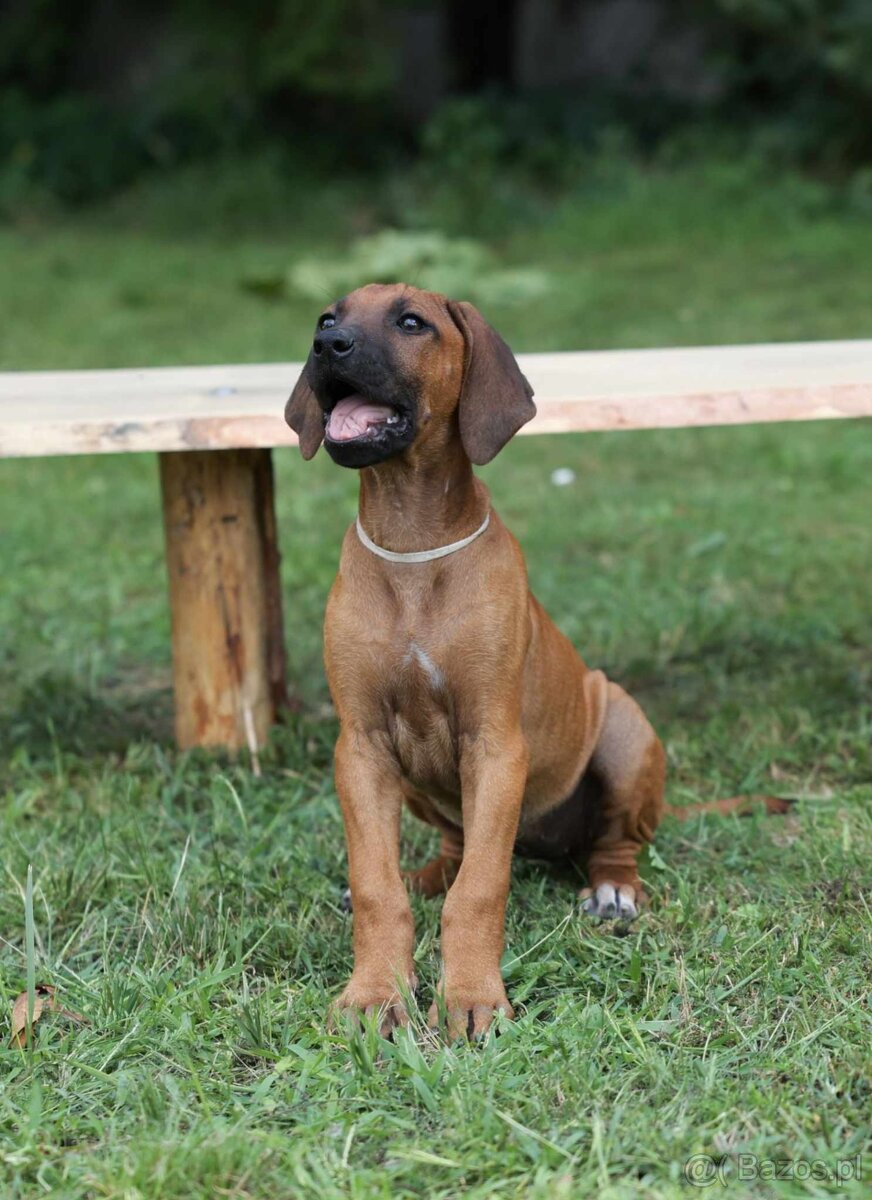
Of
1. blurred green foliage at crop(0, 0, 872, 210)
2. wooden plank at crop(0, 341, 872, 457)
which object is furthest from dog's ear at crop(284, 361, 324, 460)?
blurred green foliage at crop(0, 0, 872, 210)

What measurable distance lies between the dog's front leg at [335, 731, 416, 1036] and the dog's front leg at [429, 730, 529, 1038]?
0.29 ft

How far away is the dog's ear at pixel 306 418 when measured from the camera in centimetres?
306

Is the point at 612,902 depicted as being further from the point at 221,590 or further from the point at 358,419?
the point at 221,590

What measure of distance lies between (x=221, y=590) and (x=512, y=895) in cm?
129

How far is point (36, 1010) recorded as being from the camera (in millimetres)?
2803

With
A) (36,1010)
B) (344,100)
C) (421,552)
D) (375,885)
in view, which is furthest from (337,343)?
(344,100)

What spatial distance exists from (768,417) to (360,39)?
43.1 ft

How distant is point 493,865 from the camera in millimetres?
2850

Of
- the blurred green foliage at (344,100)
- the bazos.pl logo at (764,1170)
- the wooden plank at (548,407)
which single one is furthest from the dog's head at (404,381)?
the blurred green foliage at (344,100)

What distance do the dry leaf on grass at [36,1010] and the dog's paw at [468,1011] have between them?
701 mm

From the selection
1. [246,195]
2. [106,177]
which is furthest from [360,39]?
[106,177]

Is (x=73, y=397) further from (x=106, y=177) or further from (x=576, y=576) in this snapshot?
(x=106, y=177)

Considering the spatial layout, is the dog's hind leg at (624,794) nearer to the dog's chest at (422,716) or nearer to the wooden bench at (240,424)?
the dog's chest at (422,716)

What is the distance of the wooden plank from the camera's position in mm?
3488
